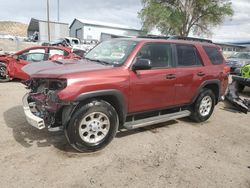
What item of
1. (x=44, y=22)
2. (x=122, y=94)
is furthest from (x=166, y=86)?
(x=44, y=22)

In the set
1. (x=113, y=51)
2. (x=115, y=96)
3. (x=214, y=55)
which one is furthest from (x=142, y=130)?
(x=214, y=55)

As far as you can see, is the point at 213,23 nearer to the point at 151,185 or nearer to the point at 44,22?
the point at 44,22

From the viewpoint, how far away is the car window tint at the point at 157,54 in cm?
457

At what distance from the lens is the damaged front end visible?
144 inches

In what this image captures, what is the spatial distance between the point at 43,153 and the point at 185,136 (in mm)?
2783

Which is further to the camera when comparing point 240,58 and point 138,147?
point 240,58

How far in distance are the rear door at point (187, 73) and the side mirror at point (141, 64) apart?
1.09m

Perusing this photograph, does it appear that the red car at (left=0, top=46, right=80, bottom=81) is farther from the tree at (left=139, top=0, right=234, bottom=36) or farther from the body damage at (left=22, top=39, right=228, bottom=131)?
the tree at (left=139, top=0, right=234, bottom=36)

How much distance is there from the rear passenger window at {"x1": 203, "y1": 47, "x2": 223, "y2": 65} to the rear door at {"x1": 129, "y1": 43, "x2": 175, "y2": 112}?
1.41m

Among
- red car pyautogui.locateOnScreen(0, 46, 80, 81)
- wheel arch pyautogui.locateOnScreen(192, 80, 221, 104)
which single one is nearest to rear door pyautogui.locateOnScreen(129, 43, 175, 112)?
wheel arch pyautogui.locateOnScreen(192, 80, 221, 104)

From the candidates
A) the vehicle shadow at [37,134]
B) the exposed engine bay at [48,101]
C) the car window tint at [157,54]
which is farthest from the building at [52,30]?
the exposed engine bay at [48,101]

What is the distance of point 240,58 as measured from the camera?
57.5 ft

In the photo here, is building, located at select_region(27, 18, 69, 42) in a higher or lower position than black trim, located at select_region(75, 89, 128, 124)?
higher

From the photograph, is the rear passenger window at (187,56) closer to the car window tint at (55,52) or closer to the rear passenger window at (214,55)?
the rear passenger window at (214,55)
